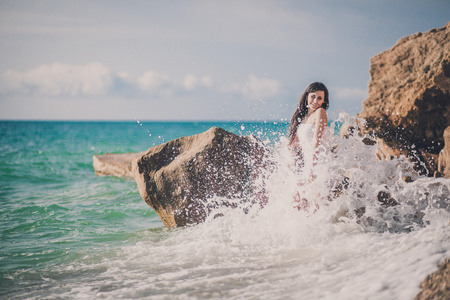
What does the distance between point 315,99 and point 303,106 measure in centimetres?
28

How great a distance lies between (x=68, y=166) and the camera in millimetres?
15234

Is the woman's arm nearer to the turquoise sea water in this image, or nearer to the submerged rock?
the turquoise sea water

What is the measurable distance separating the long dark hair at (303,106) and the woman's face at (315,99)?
0.04m

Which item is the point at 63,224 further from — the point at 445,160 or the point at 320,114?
the point at 445,160

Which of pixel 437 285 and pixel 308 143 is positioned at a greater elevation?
pixel 308 143

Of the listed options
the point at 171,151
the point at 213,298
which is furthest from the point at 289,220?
the point at 171,151

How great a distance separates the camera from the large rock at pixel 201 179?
531 cm

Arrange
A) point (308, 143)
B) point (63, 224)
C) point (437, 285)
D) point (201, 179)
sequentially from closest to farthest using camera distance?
point (437, 285), point (308, 143), point (201, 179), point (63, 224)

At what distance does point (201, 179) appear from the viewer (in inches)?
209

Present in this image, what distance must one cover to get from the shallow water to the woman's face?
0.71 m

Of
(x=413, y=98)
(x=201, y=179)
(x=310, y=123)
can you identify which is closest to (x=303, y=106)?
(x=310, y=123)

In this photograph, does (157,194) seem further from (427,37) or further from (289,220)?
(427,37)

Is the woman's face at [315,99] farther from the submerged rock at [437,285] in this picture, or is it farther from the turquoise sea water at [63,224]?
the submerged rock at [437,285]

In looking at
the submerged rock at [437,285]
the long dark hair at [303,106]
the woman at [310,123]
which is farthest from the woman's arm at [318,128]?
the submerged rock at [437,285]
